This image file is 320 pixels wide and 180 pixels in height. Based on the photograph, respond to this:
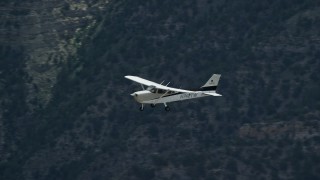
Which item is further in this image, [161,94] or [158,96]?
[161,94]

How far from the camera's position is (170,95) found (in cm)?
19738

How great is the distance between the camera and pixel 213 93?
19638cm

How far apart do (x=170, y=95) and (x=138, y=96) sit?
14.7 ft

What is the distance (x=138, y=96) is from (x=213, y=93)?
902 centimetres

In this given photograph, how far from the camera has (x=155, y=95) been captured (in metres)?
196

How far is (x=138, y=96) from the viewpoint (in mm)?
195000

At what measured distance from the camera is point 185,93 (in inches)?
7810

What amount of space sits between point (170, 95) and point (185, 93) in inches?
81.9

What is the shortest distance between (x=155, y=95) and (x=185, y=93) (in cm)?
432

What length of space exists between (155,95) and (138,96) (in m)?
2.24

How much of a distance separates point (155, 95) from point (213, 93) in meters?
6.91

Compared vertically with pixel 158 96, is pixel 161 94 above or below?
above
